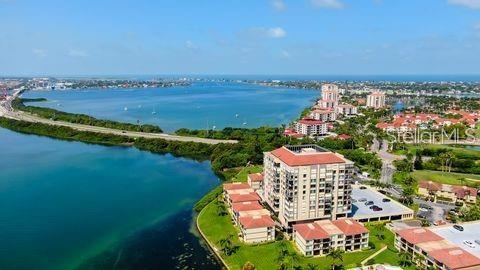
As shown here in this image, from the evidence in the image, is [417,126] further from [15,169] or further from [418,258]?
[15,169]

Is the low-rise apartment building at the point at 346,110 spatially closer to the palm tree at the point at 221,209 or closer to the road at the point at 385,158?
the road at the point at 385,158

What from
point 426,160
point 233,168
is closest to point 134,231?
point 233,168

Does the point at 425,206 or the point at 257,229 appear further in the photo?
the point at 425,206

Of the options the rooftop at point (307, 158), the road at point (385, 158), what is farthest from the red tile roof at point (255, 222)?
the road at point (385, 158)

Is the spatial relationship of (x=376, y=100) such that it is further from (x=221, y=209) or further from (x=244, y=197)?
(x=221, y=209)

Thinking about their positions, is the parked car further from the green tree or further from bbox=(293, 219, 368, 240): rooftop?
the green tree

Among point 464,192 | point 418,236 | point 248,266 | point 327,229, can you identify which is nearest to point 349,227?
point 327,229
